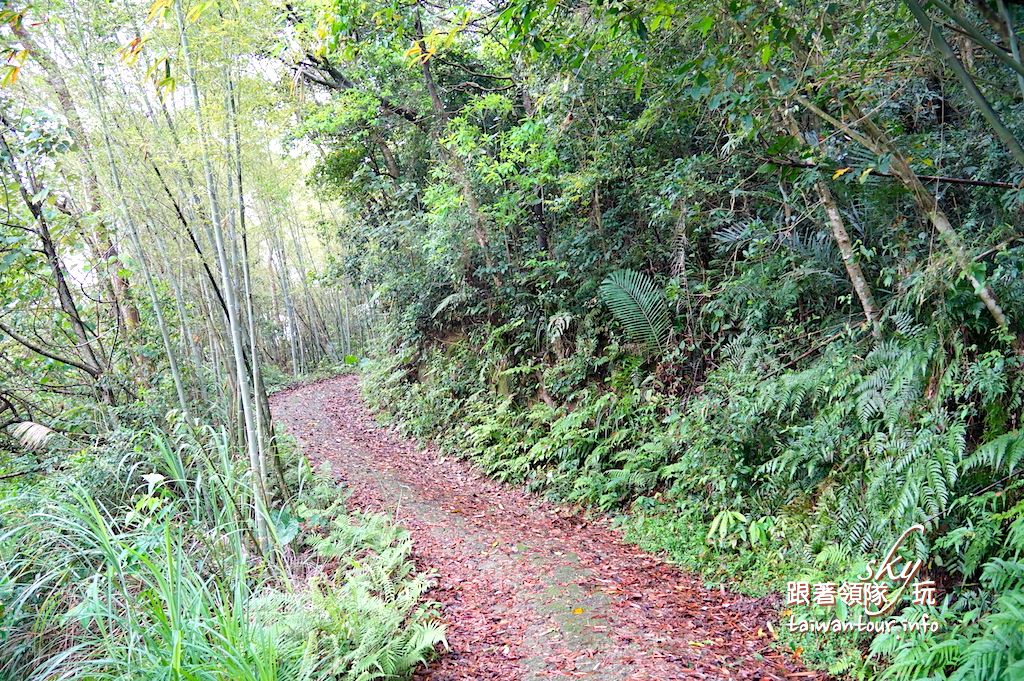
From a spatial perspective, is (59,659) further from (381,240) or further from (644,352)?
(381,240)

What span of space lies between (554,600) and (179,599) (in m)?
2.56

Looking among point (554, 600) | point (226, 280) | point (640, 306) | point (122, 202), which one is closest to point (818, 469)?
point (554, 600)

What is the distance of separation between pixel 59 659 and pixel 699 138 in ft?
22.6

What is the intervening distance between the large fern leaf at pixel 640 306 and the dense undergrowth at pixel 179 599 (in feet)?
11.7

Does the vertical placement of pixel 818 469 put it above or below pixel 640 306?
below

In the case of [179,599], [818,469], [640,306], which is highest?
[640,306]

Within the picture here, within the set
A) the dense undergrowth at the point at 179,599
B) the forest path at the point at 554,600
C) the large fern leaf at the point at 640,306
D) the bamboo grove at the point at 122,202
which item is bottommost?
the forest path at the point at 554,600

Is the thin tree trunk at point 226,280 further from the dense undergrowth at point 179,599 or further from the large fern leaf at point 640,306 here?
the large fern leaf at point 640,306

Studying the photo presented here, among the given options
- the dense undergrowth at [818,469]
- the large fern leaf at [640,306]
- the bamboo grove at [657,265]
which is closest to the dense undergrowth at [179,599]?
the bamboo grove at [657,265]

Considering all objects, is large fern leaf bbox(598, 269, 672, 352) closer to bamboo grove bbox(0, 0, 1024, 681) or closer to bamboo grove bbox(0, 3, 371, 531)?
bamboo grove bbox(0, 0, 1024, 681)

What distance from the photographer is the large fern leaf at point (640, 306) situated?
653cm

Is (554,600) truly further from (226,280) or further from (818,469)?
(226,280)

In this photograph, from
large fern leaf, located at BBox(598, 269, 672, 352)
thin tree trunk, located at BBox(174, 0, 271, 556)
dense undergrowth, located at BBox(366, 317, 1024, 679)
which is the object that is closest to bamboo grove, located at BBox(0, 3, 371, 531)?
thin tree trunk, located at BBox(174, 0, 271, 556)

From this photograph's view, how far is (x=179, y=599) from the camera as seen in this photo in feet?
8.80
